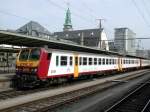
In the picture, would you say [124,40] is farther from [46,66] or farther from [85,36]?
[46,66]

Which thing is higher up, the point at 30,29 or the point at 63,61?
the point at 30,29

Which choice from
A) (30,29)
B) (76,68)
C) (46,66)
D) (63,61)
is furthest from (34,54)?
(30,29)

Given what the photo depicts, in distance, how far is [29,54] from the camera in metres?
19.5

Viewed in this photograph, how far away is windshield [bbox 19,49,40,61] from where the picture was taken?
19.0 m

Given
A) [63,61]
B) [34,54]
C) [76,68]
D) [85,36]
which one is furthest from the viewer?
[85,36]

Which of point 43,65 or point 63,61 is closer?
point 43,65

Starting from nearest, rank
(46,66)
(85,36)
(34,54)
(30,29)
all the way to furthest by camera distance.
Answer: (46,66)
(34,54)
(30,29)
(85,36)

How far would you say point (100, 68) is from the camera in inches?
1177

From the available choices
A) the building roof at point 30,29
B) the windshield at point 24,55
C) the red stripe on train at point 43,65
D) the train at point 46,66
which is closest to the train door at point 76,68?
the train at point 46,66

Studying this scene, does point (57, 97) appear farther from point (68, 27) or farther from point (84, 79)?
point (68, 27)

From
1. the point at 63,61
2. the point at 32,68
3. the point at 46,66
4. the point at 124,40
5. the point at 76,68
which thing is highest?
the point at 124,40

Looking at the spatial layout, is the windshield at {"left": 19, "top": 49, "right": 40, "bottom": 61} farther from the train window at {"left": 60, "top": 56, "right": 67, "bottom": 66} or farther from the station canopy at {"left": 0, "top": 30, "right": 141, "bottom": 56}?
the train window at {"left": 60, "top": 56, "right": 67, "bottom": 66}

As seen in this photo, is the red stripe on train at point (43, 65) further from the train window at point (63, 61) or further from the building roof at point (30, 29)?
the building roof at point (30, 29)

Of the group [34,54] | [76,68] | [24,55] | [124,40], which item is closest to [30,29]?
[76,68]
